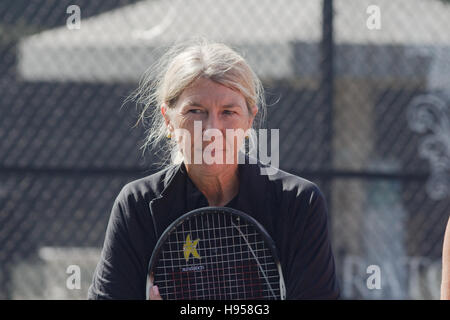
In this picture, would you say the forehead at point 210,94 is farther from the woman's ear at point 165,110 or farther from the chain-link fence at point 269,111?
the chain-link fence at point 269,111

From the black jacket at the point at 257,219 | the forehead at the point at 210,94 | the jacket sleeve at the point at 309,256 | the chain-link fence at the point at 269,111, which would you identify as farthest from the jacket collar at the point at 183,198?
the chain-link fence at the point at 269,111

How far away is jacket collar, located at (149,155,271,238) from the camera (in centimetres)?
200

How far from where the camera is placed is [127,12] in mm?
3734

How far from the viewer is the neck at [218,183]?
2.05m

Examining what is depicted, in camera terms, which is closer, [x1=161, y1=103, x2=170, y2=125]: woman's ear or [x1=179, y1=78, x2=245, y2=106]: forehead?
[x1=179, y1=78, x2=245, y2=106]: forehead

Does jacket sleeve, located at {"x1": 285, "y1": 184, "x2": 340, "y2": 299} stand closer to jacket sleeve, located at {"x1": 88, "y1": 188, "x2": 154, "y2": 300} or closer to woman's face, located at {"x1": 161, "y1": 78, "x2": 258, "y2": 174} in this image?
woman's face, located at {"x1": 161, "y1": 78, "x2": 258, "y2": 174}

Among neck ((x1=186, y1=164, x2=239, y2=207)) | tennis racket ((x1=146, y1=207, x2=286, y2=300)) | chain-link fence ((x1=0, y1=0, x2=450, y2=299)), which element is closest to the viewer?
tennis racket ((x1=146, y1=207, x2=286, y2=300))

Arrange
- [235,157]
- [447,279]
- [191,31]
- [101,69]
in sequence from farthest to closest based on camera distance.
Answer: [101,69]
[191,31]
[235,157]
[447,279]

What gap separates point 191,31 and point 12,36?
1063 mm

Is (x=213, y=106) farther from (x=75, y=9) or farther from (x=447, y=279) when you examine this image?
(x=75, y=9)

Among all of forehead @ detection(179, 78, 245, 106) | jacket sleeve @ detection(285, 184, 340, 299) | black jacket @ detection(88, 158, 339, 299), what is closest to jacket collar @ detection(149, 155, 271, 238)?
black jacket @ detection(88, 158, 339, 299)

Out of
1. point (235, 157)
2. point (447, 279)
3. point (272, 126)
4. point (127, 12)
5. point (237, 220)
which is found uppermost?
point (127, 12)

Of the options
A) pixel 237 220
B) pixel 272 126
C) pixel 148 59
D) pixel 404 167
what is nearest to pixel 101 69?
pixel 148 59

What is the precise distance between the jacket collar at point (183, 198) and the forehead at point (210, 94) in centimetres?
23
